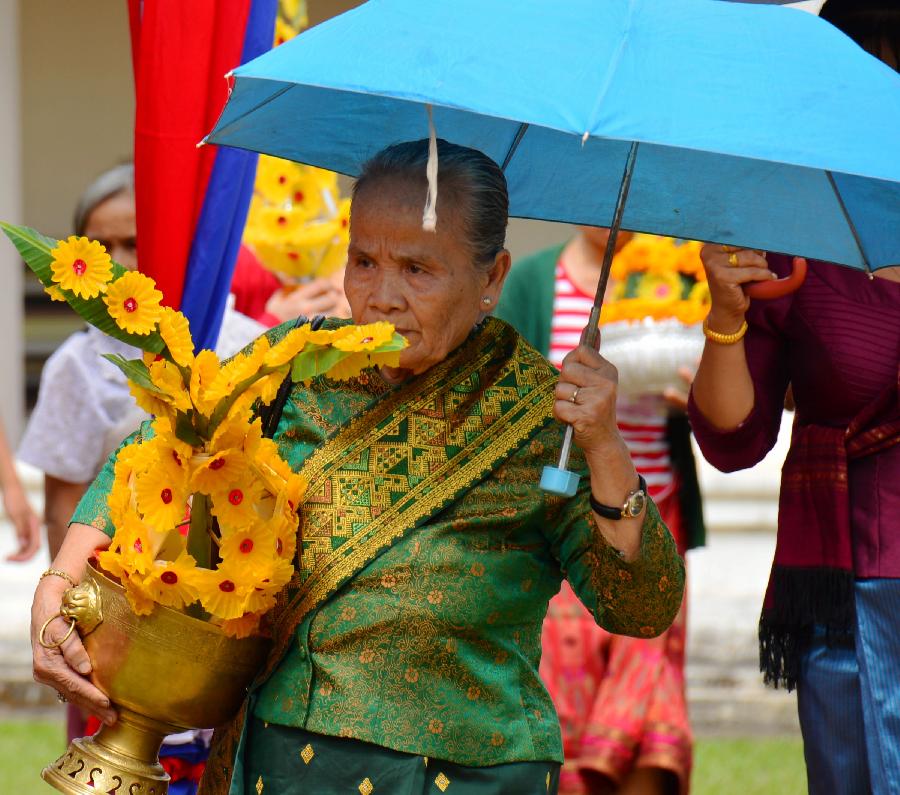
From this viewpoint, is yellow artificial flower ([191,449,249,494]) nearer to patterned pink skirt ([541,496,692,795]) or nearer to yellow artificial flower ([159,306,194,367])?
yellow artificial flower ([159,306,194,367])

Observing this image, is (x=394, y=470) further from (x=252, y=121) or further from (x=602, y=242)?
(x=602, y=242)

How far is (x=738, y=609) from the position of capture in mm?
8219

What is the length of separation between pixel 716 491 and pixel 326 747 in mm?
5893

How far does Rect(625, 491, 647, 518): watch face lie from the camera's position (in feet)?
9.66

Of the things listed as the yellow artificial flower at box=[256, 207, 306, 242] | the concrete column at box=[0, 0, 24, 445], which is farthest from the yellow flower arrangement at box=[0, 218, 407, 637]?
the concrete column at box=[0, 0, 24, 445]

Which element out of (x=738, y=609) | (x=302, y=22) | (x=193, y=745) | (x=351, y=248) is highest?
(x=351, y=248)

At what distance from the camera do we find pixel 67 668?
2971mm

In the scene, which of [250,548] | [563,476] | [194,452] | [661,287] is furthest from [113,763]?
[661,287]

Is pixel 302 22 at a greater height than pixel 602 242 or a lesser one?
greater

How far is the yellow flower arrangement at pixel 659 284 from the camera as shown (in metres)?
5.09

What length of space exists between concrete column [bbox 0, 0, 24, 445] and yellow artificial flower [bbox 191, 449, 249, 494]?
6.34 m

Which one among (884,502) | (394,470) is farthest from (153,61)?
(884,502)

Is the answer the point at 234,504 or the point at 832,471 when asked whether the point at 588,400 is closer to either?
the point at 234,504

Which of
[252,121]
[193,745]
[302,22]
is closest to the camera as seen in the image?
[252,121]
